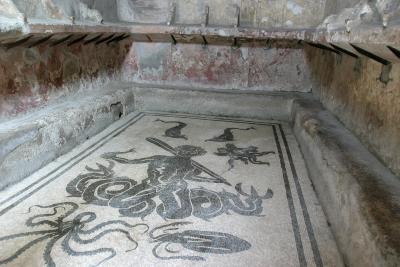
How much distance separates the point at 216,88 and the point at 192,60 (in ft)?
1.48

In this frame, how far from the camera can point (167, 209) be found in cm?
182

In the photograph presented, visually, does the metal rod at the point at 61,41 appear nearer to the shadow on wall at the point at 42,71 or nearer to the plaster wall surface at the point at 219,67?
the shadow on wall at the point at 42,71

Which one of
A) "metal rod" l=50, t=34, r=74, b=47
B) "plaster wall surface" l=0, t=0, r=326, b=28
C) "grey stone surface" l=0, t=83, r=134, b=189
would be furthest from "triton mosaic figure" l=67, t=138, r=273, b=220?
"plaster wall surface" l=0, t=0, r=326, b=28

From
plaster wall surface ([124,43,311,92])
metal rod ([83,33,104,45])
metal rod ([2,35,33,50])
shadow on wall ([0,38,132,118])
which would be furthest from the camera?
plaster wall surface ([124,43,311,92])

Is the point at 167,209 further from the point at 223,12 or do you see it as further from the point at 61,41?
the point at 223,12

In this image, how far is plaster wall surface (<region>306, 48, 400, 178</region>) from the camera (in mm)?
1608

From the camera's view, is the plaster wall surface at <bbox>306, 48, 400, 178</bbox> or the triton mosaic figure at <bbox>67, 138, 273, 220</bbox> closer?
the plaster wall surface at <bbox>306, 48, 400, 178</bbox>

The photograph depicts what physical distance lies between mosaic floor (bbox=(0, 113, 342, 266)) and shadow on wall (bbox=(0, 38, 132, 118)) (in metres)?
0.51

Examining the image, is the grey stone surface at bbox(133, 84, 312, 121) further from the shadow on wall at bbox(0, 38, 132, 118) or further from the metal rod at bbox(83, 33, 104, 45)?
the metal rod at bbox(83, 33, 104, 45)

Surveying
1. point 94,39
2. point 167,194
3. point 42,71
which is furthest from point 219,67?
point 167,194

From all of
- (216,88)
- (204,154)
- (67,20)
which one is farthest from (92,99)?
(216,88)

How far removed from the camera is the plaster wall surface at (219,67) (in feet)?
12.4

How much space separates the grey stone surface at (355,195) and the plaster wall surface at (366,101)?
80mm

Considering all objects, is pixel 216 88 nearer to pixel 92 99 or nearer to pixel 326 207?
pixel 92 99
